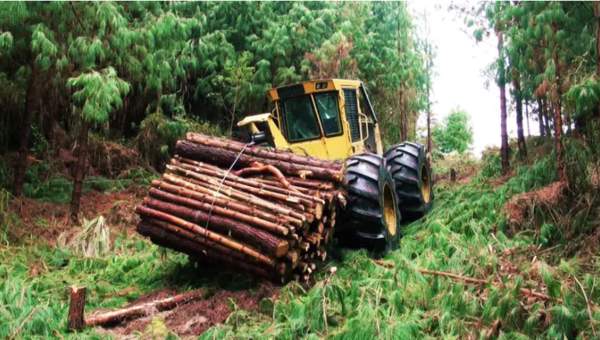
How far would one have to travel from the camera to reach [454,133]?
138 feet

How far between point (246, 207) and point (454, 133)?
37888mm

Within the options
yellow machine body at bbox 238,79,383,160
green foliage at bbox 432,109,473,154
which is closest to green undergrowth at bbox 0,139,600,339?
yellow machine body at bbox 238,79,383,160

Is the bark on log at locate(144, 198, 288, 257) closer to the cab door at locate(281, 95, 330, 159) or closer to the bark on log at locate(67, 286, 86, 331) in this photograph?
the bark on log at locate(67, 286, 86, 331)

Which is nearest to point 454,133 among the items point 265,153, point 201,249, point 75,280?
point 265,153

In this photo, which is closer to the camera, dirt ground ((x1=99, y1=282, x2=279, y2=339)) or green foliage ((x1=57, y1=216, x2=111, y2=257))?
dirt ground ((x1=99, y1=282, x2=279, y2=339))

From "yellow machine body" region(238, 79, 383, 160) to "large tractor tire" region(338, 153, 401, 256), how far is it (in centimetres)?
104

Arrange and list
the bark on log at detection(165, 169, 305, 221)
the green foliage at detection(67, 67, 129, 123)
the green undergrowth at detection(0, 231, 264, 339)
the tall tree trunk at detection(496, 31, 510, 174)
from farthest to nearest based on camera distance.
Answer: the tall tree trunk at detection(496, 31, 510, 174)
the green foliage at detection(67, 67, 129, 123)
the bark on log at detection(165, 169, 305, 221)
the green undergrowth at detection(0, 231, 264, 339)

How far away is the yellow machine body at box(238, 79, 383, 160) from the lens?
7770 mm

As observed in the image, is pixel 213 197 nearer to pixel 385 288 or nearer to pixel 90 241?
pixel 385 288

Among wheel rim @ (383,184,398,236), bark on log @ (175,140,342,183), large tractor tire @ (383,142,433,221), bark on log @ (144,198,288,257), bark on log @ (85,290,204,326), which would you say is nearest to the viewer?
bark on log @ (85,290,204,326)

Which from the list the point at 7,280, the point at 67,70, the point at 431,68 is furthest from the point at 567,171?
the point at 431,68

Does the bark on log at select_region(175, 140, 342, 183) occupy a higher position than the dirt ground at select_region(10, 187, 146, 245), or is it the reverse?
the bark on log at select_region(175, 140, 342, 183)

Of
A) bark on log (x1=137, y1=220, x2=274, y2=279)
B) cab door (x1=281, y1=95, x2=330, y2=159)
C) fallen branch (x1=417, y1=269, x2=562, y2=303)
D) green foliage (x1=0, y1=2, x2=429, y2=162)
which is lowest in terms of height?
fallen branch (x1=417, y1=269, x2=562, y2=303)

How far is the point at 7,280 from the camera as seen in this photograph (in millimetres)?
6047
